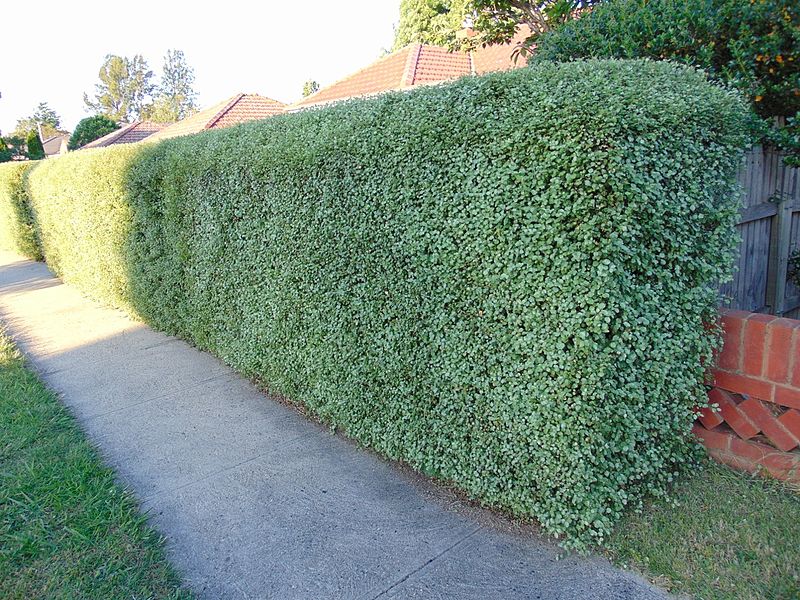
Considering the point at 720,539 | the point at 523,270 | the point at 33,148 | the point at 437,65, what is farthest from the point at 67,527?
the point at 33,148

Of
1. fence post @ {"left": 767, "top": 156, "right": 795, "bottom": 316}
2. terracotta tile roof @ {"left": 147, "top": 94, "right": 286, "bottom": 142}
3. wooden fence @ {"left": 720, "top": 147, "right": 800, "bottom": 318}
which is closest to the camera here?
wooden fence @ {"left": 720, "top": 147, "right": 800, "bottom": 318}

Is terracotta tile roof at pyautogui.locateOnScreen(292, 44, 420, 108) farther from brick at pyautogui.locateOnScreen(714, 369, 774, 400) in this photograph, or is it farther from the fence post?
brick at pyautogui.locateOnScreen(714, 369, 774, 400)

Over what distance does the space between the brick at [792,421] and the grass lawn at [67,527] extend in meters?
3.12

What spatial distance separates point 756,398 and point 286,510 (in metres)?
2.72

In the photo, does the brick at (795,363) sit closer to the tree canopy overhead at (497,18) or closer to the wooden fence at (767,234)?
the wooden fence at (767,234)

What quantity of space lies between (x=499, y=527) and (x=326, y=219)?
2217 mm

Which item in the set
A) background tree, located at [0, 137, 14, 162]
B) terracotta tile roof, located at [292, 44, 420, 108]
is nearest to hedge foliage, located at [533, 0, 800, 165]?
terracotta tile roof, located at [292, 44, 420, 108]

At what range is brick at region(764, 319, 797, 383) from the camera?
2.94 meters

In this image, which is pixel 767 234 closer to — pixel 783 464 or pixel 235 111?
pixel 783 464

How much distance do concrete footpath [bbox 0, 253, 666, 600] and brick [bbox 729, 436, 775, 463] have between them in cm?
104

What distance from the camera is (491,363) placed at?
2990 millimetres

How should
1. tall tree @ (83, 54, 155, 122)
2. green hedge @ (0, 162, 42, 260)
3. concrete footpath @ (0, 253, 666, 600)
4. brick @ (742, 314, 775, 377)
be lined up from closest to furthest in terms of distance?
concrete footpath @ (0, 253, 666, 600)
brick @ (742, 314, 775, 377)
green hedge @ (0, 162, 42, 260)
tall tree @ (83, 54, 155, 122)

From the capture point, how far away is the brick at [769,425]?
9.84 feet

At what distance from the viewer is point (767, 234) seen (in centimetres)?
456
